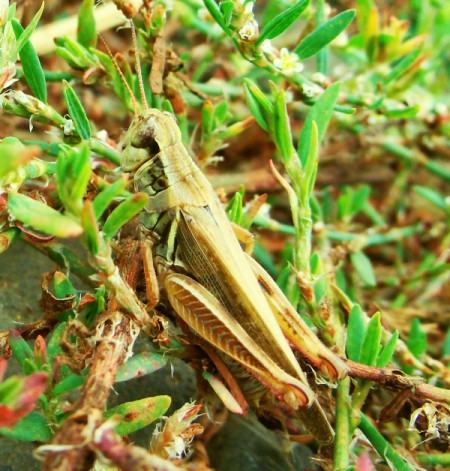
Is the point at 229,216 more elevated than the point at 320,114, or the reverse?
the point at 320,114

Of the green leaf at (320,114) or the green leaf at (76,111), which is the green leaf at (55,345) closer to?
the green leaf at (76,111)

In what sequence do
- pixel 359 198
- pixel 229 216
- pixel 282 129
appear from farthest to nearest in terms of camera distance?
pixel 359 198, pixel 229 216, pixel 282 129

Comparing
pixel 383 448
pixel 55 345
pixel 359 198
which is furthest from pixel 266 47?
pixel 383 448

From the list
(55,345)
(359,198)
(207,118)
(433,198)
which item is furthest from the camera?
(433,198)

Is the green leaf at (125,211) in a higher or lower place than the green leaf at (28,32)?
lower

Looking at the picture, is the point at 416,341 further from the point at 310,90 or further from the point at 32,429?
the point at 32,429

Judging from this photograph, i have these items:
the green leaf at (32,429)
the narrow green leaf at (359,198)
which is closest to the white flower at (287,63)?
the narrow green leaf at (359,198)
